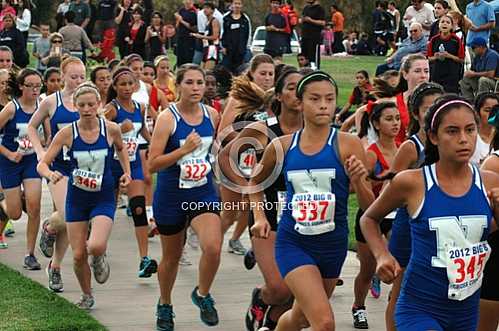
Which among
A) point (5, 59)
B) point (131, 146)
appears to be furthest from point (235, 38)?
point (131, 146)

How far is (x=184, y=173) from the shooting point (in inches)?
333

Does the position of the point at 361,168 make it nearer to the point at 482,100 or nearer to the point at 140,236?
the point at 482,100

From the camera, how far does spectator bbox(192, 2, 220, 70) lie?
23109 mm

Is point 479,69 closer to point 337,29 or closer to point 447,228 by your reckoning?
point 447,228

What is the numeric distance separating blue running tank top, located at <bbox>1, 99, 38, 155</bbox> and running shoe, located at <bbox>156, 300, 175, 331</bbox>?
10.3 ft

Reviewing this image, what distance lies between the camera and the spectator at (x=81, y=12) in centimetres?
2708

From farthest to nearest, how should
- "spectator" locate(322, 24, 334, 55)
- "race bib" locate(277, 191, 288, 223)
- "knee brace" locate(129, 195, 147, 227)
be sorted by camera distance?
"spectator" locate(322, 24, 334, 55)
"knee brace" locate(129, 195, 147, 227)
"race bib" locate(277, 191, 288, 223)

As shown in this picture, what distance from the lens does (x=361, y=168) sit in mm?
6191

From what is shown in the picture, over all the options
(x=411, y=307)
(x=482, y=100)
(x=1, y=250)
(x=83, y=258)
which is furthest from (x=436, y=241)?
(x=1, y=250)

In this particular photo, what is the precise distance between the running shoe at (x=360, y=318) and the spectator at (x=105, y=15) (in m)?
19.1

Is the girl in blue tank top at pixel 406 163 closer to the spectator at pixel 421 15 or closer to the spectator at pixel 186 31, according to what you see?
the spectator at pixel 421 15

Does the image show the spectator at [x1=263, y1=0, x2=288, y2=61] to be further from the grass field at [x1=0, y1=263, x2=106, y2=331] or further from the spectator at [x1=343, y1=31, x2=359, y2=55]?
the spectator at [x1=343, y1=31, x2=359, y2=55]

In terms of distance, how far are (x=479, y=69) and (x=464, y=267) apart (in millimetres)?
12022

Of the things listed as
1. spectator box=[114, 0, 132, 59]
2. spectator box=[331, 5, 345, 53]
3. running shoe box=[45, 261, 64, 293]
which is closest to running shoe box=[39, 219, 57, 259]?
running shoe box=[45, 261, 64, 293]
